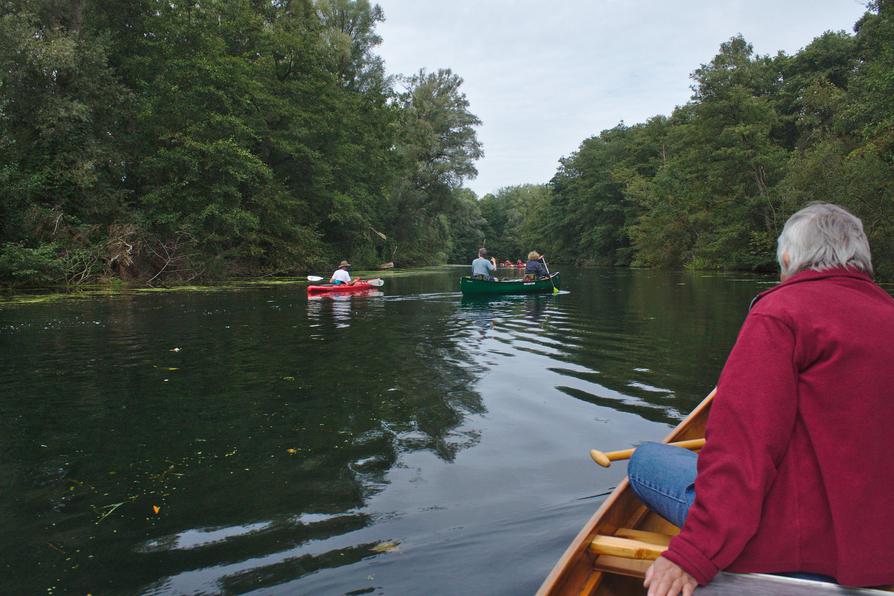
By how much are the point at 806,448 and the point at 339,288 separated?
55.0 ft

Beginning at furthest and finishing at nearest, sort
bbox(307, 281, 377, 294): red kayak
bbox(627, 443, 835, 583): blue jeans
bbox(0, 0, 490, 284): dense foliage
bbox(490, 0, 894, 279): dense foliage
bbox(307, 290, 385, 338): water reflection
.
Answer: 1. bbox(490, 0, 894, 279): dense foliage
2. bbox(0, 0, 490, 284): dense foliage
3. bbox(307, 281, 377, 294): red kayak
4. bbox(307, 290, 385, 338): water reflection
5. bbox(627, 443, 835, 583): blue jeans

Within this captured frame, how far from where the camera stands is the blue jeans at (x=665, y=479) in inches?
83.5

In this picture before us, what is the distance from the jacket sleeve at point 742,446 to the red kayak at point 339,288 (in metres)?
15.9

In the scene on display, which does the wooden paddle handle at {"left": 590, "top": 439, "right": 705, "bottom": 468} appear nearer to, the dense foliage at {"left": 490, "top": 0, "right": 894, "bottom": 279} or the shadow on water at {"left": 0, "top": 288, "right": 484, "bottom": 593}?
the shadow on water at {"left": 0, "top": 288, "right": 484, "bottom": 593}

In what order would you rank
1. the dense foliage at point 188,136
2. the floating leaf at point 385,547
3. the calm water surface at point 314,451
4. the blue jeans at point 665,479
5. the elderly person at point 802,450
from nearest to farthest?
the elderly person at point 802,450
the blue jeans at point 665,479
the calm water surface at point 314,451
the floating leaf at point 385,547
the dense foliage at point 188,136

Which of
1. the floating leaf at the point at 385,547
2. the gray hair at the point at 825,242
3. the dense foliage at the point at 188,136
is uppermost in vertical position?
the dense foliage at the point at 188,136

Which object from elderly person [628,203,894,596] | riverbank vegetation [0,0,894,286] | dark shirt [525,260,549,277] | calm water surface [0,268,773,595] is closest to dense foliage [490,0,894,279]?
riverbank vegetation [0,0,894,286]

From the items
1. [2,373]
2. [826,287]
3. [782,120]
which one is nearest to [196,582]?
[826,287]

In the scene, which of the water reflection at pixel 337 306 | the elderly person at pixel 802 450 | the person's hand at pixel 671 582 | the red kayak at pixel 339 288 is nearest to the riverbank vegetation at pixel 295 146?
the red kayak at pixel 339 288

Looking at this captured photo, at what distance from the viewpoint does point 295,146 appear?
96.7 feet

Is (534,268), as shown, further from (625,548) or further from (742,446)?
(742,446)

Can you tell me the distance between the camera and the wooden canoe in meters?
1.67

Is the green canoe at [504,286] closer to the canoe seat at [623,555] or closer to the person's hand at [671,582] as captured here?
the canoe seat at [623,555]

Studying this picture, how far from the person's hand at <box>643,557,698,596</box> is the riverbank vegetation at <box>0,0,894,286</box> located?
770 inches
